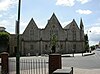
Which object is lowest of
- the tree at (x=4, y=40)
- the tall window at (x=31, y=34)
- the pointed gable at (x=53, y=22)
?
the tree at (x=4, y=40)

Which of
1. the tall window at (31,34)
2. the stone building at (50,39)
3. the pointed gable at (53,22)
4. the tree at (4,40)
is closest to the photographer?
the tree at (4,40)

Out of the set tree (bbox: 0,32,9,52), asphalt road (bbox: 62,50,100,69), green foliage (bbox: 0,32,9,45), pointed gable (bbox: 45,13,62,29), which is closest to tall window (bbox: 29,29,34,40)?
pointed gable (bbox: 45,13,62,29)

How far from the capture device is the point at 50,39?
274 feet

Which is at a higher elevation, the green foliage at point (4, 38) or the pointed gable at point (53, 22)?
the pointed gable at point (53, 22)

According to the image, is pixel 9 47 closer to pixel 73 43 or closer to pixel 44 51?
pixel 44 51

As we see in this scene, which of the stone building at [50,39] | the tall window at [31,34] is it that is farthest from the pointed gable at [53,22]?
the tall window at [31,34]

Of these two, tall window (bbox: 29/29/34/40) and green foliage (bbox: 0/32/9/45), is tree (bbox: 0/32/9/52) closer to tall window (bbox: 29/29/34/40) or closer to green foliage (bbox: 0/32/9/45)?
green foliage (bbox: 0/32/9/45)

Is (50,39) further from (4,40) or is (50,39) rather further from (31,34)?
(4,40)

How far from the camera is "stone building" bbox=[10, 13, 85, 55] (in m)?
81.9

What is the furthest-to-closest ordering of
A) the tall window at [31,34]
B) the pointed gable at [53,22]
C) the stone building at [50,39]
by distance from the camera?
the pointed gable at [53,22], the tall window at [31,34], the stone building at [50,39]

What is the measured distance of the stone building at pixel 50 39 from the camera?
81.9 m

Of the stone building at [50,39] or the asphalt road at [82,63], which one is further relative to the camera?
the stone building at [50,39]

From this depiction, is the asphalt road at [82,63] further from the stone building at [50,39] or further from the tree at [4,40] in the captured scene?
the stone building at [50,39]

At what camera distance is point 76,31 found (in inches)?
3536
